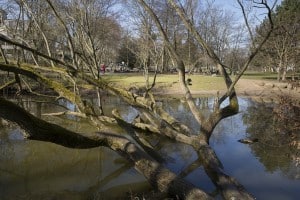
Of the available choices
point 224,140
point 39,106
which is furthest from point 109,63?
point 224,140

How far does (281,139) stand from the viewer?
1223 cm

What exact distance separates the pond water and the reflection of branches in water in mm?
24

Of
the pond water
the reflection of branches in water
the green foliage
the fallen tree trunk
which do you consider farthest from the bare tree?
the green foliage

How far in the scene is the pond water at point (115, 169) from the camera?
7508 mm

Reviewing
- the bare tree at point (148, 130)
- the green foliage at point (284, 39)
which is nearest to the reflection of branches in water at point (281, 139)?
the bare tree at point (148, 130)

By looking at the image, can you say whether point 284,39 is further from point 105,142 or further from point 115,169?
point 105,142

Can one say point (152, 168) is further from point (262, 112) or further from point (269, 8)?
point (262, 112)

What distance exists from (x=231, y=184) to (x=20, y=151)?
6047mm

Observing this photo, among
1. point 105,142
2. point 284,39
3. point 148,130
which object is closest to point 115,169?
point 105,142

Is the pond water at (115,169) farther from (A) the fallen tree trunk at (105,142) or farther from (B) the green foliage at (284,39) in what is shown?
(B) the green foliage at (284,39)

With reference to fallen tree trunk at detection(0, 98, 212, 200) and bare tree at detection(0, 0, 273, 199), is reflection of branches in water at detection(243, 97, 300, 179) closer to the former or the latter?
bare tree at detection(0, 0, 273, 199)

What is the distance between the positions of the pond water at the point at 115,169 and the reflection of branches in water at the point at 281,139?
0.08 ft

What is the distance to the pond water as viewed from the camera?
296 inches

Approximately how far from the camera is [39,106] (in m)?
19.8
